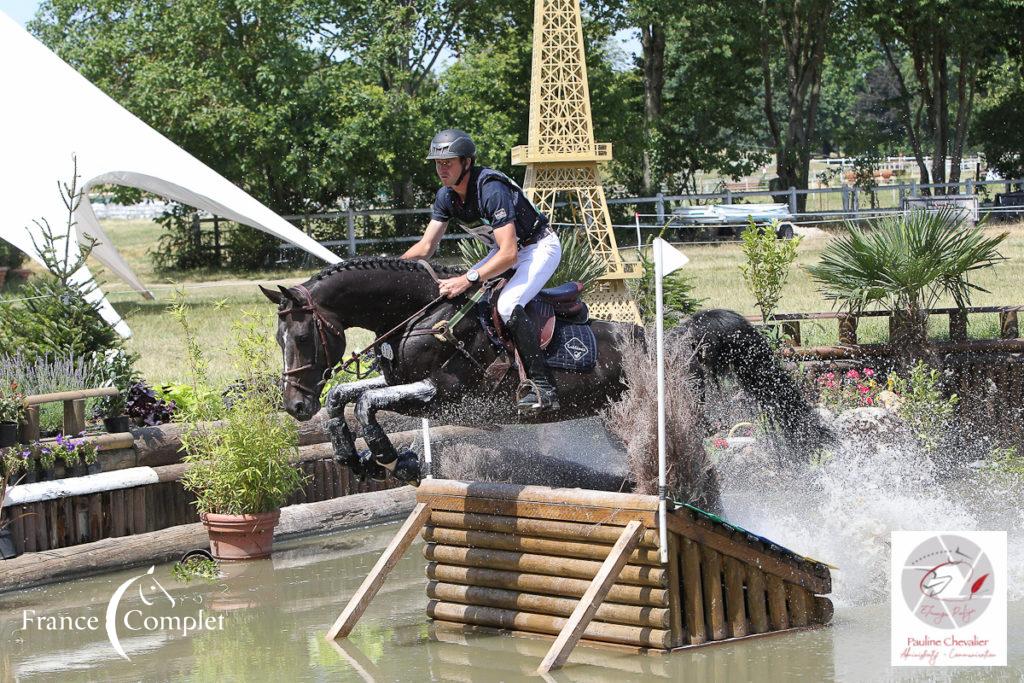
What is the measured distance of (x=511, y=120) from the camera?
25.5m

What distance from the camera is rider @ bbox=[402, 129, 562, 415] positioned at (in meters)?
6.20

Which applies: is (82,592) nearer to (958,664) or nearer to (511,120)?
(958,664)

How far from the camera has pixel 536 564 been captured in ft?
20.1

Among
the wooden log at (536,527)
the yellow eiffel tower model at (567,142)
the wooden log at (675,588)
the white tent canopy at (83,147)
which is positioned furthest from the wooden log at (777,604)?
the white tent canopy at (83,147)

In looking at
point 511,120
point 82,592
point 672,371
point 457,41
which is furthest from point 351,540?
point 457,41

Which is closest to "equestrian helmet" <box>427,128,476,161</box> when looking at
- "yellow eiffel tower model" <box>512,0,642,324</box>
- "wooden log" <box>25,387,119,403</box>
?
"wooden log" <box>25,387,119,403</box>

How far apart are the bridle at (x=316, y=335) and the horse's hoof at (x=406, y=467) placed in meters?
0.55

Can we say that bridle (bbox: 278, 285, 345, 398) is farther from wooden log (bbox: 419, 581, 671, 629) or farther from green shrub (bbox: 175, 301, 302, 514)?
green shrub (bbox: 175, 301, 302, 514)

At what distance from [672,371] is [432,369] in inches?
46.9

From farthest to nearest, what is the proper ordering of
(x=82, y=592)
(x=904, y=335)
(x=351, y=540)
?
(x=904, y=335), (x=351, y=540), (x=82, y=592)

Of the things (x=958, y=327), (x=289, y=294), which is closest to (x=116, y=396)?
(x=289, y=294)

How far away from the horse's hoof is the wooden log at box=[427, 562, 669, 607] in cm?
47

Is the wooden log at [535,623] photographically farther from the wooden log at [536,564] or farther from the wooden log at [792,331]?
the wooden log at [792,331]

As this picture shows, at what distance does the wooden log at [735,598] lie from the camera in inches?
233
